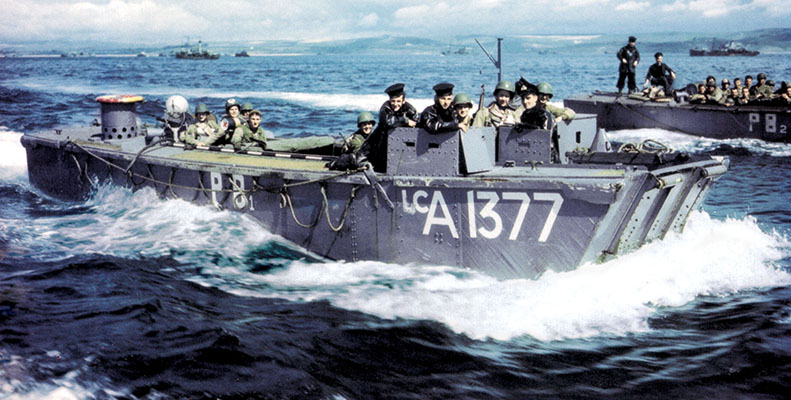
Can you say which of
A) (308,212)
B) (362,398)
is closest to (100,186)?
(308,212)

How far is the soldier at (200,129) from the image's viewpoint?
1168 centimetres

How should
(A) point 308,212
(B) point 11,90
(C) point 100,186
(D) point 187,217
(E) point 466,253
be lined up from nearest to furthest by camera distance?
(E) point 466,253 → (A) point 308,212 → (D) point 187,217 → (C) point 100,186 → (B) point 11,90

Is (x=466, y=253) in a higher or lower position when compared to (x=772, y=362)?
higher

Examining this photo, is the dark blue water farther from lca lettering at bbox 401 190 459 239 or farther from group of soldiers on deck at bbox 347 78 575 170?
group of soldiers on deck at bbox 347 78 575 170

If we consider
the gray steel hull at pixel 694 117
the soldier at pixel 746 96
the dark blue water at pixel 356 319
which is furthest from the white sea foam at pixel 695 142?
the dark blue water at pixel 356 319

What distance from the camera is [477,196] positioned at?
767 centimetres

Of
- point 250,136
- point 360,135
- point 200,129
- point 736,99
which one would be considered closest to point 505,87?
point 360,135

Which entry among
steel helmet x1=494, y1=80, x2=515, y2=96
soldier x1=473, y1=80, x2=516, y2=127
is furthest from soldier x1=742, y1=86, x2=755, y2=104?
soldier x1=473, y1=80, x2=516, y2=127

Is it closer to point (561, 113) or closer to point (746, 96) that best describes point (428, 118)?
point (561, 113)

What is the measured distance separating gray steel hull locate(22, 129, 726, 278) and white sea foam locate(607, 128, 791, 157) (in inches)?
453

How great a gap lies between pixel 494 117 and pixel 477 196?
2.00 m

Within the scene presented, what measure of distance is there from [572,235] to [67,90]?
40.9 meters

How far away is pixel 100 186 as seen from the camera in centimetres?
1182

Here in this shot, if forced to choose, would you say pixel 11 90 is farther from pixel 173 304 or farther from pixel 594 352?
pixel 594 352
